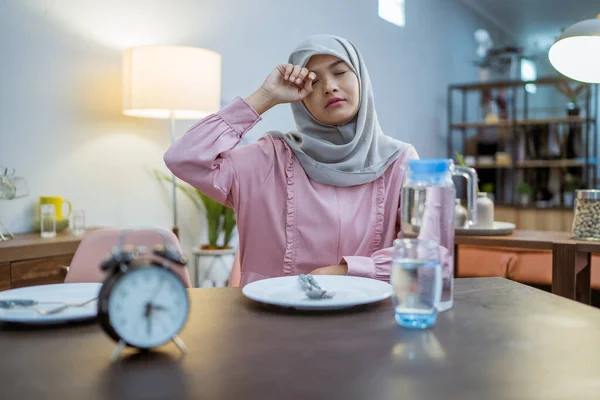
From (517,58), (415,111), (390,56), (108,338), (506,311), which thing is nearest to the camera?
(108,338)

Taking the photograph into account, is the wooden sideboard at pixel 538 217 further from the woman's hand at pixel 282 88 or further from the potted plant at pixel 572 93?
the woman's hand at pixel 282 88

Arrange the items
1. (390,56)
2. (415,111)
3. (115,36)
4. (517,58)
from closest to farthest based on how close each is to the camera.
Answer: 1. (115,36)
2. (390,56)
3. (415,111)
4. (517,58)

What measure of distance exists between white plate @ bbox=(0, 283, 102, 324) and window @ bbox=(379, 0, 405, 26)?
15.8ft

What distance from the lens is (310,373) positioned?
0.65m

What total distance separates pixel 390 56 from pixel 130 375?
5202 mm

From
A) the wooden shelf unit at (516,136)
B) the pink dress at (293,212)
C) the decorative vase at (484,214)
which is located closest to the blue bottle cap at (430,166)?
the pink dress at (293,212)

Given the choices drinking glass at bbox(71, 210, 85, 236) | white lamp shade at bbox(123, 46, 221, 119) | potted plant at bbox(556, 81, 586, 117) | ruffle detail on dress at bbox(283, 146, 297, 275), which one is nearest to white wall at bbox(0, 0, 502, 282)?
drinking glass at bbox(71, 210, 85, 236)

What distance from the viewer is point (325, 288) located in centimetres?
106

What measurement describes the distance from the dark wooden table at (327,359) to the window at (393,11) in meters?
4.91

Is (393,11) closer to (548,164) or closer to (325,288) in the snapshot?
(548,164)

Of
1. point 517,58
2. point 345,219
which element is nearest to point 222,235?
point 345,219

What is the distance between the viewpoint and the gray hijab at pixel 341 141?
1676 millimetres

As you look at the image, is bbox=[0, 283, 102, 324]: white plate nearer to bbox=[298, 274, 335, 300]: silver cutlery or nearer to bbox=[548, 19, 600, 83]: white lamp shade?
bbox=[298, 274, 335, 300]: silver cutlery

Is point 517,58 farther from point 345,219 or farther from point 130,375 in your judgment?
point 130,375
